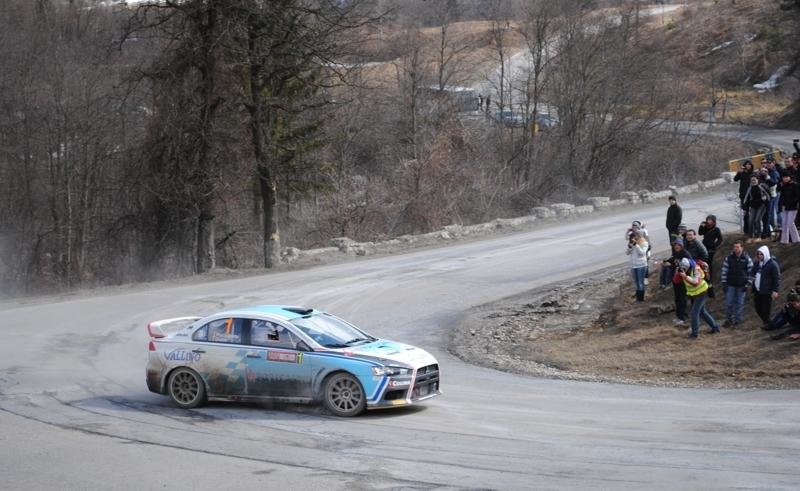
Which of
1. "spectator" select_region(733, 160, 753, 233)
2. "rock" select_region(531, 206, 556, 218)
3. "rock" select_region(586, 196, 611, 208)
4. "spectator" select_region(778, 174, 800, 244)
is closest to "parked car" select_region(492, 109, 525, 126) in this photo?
"rock" select_region(586, 196, 611, 208)

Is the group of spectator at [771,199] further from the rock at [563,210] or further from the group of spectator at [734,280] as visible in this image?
the rock at [563,210]

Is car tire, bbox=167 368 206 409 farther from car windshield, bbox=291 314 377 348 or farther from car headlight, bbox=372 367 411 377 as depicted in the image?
car headlight, bbox=372 367 411 377

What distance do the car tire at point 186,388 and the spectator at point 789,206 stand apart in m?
12.9

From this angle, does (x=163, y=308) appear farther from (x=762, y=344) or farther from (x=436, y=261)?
(x=762, y=344)

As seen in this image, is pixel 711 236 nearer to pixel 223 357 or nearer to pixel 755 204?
pixel 755 204

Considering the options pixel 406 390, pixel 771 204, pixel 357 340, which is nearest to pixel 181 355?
pixel 357 340

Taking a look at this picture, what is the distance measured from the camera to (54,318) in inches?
836

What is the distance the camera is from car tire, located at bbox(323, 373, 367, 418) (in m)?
12.6

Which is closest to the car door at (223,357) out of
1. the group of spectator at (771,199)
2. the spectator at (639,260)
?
the spectator at (639,260)

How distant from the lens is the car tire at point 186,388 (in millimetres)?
13461

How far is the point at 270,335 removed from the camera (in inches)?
523

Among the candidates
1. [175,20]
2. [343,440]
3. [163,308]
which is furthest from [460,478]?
[175,20]

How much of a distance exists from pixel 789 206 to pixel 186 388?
13.1 meters

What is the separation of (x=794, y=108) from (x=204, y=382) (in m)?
59.1
